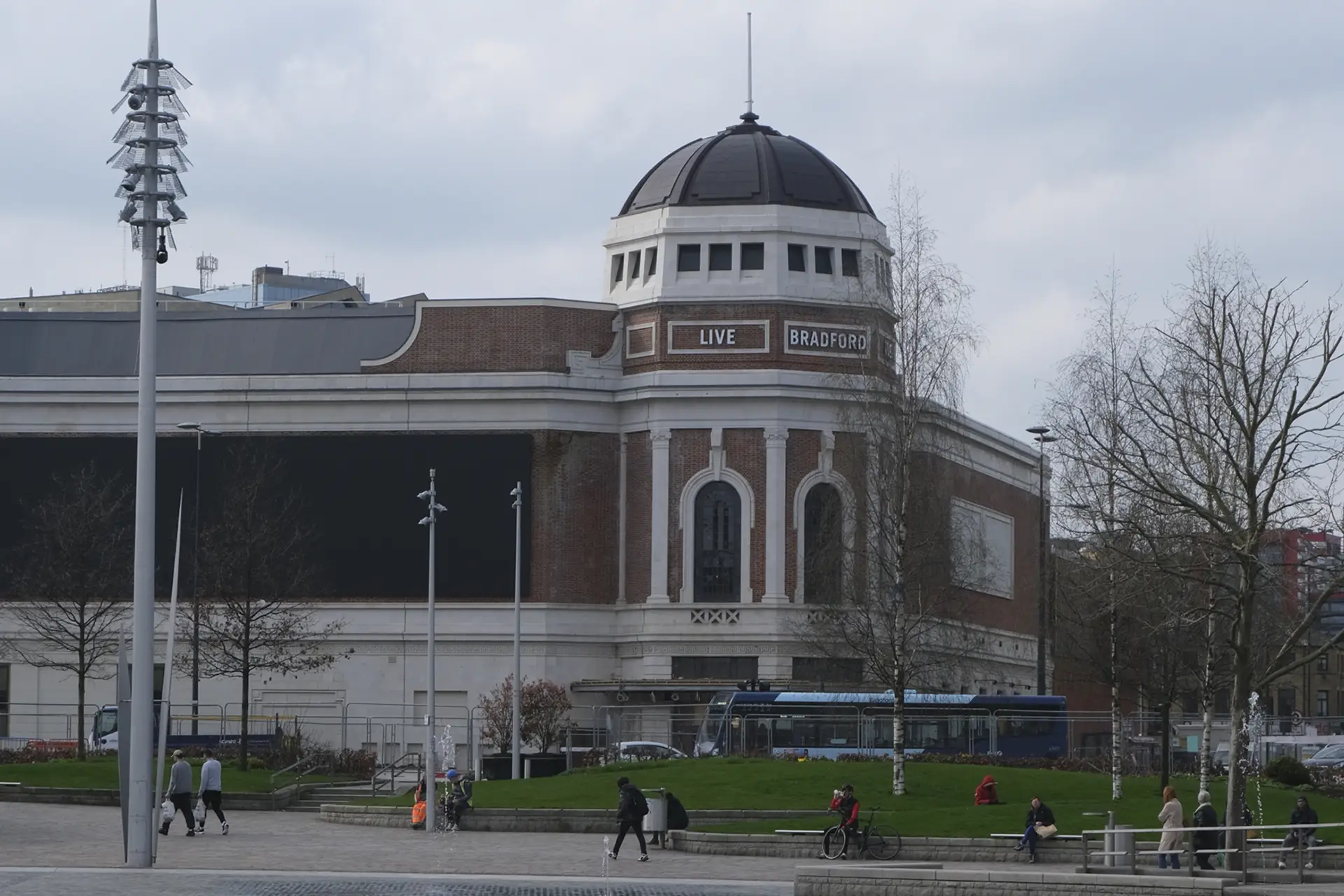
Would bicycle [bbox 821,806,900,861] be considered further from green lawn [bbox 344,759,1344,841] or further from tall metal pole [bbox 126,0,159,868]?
tall metal pole [bbox 126,0,159,868]

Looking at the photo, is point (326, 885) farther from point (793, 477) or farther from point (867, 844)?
point (793, 477)

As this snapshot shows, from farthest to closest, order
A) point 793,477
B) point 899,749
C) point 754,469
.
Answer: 1. point 754,469
2. point 793,477
3. point 899,749

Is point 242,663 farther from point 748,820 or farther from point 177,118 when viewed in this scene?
point 177,118

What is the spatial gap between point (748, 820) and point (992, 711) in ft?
62.3

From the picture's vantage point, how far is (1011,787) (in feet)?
160

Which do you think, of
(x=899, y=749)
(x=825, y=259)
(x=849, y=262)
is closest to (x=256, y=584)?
(x=825, y=259)

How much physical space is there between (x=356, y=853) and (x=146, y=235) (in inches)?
455

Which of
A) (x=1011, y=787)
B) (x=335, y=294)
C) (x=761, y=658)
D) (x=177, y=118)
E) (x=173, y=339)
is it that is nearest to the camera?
(x=177, y=118)

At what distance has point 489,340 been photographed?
Answer: 234 feet

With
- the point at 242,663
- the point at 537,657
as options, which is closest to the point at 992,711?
the point at 537,657

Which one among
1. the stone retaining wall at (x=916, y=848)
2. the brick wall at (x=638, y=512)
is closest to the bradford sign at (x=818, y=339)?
the brick wall at (x=638, y=512)

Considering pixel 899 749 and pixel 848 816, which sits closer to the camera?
pixel 848 816

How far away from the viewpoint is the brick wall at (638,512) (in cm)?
7100

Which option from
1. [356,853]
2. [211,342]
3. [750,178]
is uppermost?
[750,178]
